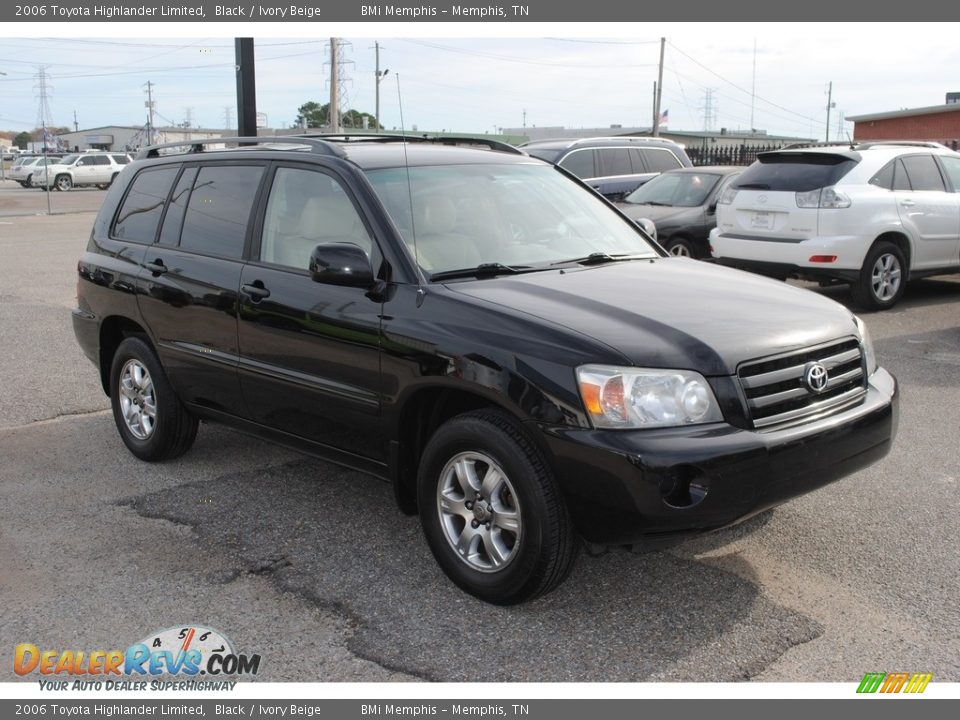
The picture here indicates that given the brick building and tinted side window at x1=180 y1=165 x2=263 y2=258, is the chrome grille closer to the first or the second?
tinted side window at x1=180 y1=165 x2=263 y2=258

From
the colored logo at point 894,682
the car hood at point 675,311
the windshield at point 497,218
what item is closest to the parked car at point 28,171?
the windshield at point 497,218

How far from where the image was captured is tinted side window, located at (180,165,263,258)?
5078 mm

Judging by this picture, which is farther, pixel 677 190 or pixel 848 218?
pixel 677 190

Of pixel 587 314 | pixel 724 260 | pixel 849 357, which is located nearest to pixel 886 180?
pixel 724 260

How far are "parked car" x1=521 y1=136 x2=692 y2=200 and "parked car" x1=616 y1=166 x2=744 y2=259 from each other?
998mm

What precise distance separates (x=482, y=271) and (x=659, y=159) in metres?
12.7

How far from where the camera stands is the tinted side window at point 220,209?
508 centimetres

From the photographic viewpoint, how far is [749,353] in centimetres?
371

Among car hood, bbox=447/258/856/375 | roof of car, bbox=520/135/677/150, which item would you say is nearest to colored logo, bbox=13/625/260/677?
car hood, bbox=447/258/856/375

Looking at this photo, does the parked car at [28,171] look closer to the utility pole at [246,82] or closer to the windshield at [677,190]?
the windshield at [677,190]

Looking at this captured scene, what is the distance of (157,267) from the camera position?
5531mm

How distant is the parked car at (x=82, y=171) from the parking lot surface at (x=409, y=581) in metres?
43.3

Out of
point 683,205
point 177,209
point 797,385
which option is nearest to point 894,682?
point 797,385

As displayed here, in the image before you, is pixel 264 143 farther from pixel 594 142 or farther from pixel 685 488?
pixel 594 142
